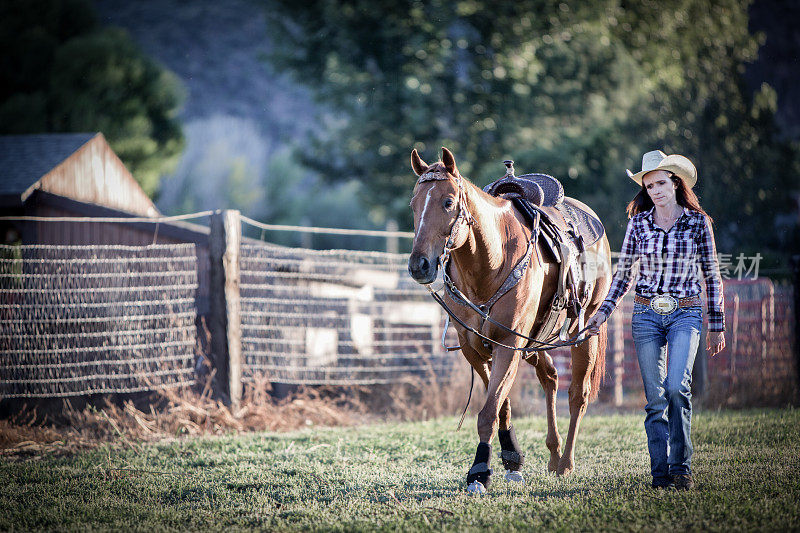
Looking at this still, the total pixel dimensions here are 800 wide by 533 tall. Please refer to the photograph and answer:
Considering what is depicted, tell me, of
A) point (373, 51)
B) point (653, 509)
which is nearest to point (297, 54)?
point (373, 51)

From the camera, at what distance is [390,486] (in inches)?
214

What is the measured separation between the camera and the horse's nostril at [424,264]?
14.5 ft

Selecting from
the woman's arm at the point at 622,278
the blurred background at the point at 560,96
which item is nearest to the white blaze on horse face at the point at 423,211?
the woman's arm at the point at 622,278

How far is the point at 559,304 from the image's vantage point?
5672 millimetres

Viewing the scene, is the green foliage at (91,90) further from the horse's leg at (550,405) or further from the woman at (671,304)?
the woman at (671,304)

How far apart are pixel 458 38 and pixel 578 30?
362 cm

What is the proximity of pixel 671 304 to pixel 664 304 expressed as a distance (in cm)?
4

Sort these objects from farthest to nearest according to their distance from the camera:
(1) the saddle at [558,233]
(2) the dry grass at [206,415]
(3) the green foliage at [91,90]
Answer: (3) the green foliage at [91,90], (2) the dry grass at [206,415], (1) the saddle at [558,233]

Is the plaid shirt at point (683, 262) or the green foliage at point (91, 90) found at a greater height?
the green foliage at point (91, 90)

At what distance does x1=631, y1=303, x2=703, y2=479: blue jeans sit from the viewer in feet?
16.1

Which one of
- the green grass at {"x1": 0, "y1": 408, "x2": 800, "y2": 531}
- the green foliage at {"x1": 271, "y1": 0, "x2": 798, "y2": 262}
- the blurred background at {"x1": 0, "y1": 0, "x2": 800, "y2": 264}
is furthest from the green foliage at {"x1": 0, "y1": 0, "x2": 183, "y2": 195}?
the green grass at {"x1": 0, "y1": 408, "x2": 800, "y2": 531}

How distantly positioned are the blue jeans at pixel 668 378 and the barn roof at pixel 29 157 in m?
10.3

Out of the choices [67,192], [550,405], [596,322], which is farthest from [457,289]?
[67,192]

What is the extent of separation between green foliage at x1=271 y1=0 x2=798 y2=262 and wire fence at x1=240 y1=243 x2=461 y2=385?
10170 millimetres
